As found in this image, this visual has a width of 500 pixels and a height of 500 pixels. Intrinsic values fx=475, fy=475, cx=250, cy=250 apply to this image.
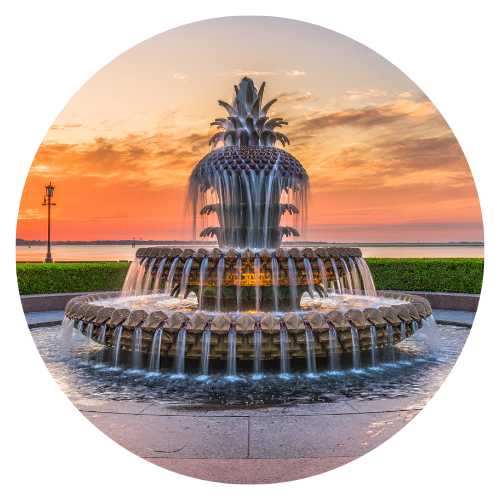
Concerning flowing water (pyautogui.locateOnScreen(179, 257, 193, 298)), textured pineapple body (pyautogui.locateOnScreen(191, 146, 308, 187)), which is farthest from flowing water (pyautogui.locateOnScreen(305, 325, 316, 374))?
textured pineapple body (pyautogui.locateOnScreen(191, 146, 308, 187))

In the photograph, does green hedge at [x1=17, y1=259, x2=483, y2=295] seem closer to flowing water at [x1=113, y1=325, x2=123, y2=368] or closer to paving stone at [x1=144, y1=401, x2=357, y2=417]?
flowing water at [x1=113, y1=325, x2=123, y2=368]

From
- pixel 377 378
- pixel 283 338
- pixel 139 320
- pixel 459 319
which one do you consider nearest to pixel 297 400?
pixel 283 338

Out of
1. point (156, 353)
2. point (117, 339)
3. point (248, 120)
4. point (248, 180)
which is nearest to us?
point (156, 353)

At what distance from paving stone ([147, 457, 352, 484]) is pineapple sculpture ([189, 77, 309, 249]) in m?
6.07

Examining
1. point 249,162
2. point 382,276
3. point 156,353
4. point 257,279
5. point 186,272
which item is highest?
point 249,162

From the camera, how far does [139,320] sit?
8.27m

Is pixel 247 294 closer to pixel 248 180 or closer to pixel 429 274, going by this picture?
pixel 248 180

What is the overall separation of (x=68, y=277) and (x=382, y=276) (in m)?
12.7

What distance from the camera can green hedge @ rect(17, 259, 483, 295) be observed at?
1781 centimetres

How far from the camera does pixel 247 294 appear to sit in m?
9.78

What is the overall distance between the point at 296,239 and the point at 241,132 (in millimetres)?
2794

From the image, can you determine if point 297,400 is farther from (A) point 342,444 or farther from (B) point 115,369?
(B) point 115,369

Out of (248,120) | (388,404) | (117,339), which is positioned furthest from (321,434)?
(248,120)

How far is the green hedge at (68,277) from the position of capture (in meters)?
17.6
